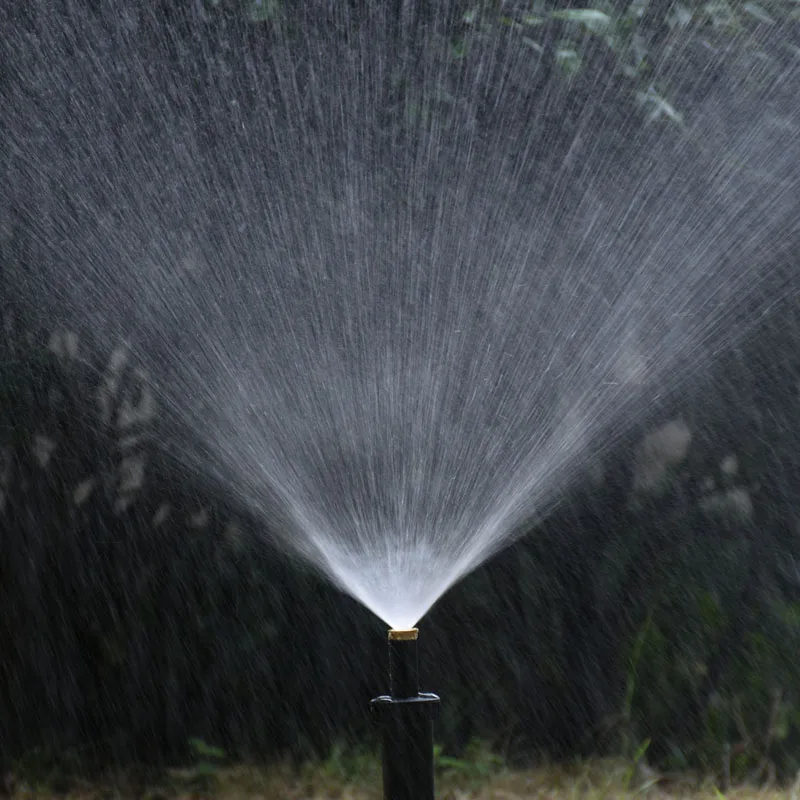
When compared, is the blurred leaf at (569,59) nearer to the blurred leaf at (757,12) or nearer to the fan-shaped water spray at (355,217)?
the fan-shaped water spray at (355,217)

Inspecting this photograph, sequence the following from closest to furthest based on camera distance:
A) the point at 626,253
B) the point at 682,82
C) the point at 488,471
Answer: the point at 488,471 < the point at 682,82 < the point at 626,253

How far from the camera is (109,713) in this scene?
3.98m

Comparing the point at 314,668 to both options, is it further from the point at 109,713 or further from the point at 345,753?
the point at 109,713

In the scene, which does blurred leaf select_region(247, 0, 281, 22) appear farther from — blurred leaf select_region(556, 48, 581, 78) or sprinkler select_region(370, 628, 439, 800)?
sprinkler select_region(370, 628, 439, 800)

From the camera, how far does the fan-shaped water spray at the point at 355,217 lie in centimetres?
351

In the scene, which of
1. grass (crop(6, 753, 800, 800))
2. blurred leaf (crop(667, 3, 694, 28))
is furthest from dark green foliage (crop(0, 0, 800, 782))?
blurred leaf (crop(667, 3, 694, 28))

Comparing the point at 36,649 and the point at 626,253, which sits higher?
the point at 626,253

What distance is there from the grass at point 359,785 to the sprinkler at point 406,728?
159 centimetres

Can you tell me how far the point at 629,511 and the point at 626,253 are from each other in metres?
0.90

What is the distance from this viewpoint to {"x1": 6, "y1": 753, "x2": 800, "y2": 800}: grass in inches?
152

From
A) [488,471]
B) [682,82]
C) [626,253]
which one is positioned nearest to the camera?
[488,471]

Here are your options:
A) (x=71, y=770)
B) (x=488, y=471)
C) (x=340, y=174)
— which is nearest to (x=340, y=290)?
(x=340, y=174)

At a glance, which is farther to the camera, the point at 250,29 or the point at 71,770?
the point at 71,770

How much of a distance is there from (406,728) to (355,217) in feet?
6.00
